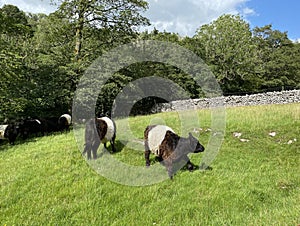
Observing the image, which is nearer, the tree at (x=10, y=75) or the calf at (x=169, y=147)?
the calf at (x=169, y=147)

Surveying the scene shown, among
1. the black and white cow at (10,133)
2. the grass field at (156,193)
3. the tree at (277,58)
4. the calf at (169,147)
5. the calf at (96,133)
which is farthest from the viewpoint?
the tree at (277,58)

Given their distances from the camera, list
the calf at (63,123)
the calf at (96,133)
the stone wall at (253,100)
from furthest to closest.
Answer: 1. the stone wall at (253,100)
2. the calf at (63,123)
3. the calf at (96,133)

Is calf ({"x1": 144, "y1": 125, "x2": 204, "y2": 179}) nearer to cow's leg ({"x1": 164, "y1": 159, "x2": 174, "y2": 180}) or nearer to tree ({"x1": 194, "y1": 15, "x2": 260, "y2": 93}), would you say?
cow's leg ({"x1": 164, "y1": 159, "x2": 174, "y2": 180})

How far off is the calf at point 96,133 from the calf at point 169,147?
6.14 ft

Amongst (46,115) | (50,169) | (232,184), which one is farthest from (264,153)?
(46,115)

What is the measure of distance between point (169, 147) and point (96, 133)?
2759 mm

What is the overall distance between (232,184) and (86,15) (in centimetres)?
1667

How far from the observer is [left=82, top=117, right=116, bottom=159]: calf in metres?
8.36

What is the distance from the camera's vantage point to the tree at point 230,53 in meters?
37.3

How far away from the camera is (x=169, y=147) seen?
716cm

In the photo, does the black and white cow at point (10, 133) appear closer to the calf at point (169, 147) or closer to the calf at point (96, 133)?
the calf at point (96, 133)

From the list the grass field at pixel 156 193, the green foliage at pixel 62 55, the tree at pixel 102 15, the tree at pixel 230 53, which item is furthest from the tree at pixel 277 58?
the grass field at pixel 156 193

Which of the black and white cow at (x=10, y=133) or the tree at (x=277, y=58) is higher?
the tree at (x=277, y=58)

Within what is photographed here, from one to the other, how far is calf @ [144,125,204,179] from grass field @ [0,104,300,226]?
399 mm
